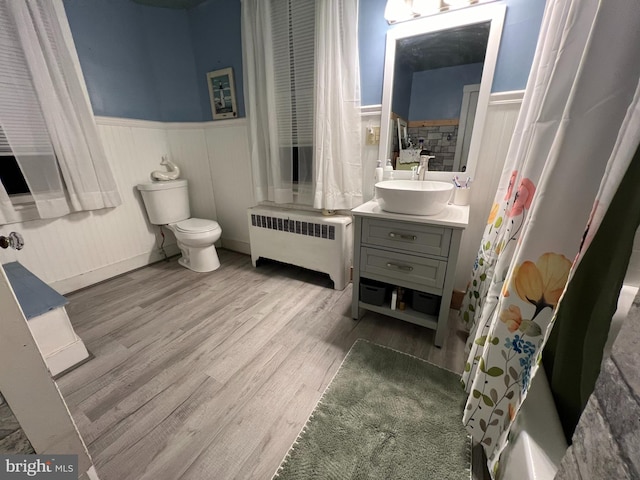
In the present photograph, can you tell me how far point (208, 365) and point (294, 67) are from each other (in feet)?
6.41

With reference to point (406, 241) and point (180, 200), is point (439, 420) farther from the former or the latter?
point (180, 200)

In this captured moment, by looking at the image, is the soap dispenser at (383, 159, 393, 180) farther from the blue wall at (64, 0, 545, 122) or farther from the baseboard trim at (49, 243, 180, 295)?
the baseboard trim at (49, 243, 180, 295)

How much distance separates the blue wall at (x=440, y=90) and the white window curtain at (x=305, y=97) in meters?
0.37

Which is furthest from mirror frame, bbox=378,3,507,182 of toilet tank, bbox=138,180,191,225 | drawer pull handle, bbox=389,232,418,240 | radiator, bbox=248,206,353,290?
toilet tank, bbox=138,180,191,225

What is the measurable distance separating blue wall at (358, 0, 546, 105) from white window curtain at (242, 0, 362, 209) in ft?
0.27

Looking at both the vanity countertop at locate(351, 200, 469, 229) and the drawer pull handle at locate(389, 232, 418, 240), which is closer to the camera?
the vanity countertop at locate(351, 200, 469, 229)

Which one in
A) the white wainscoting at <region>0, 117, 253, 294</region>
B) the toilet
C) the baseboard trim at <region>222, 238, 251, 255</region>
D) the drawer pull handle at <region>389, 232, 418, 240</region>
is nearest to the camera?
the drawer pull handle at <region>389, 232, 418, 240</region>

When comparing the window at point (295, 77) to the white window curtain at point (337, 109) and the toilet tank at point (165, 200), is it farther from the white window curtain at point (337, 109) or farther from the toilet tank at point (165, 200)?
the toilet tank at point (165, 200)

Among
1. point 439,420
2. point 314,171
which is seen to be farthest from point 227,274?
point 439,420

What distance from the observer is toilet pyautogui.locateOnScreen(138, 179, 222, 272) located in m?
2.09

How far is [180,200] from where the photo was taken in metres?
2.30

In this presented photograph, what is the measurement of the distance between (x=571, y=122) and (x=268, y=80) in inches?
70.4

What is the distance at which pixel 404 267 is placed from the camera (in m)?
1.31

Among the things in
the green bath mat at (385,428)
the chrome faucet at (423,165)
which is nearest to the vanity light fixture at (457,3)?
the chrome faucet at (423,165)
